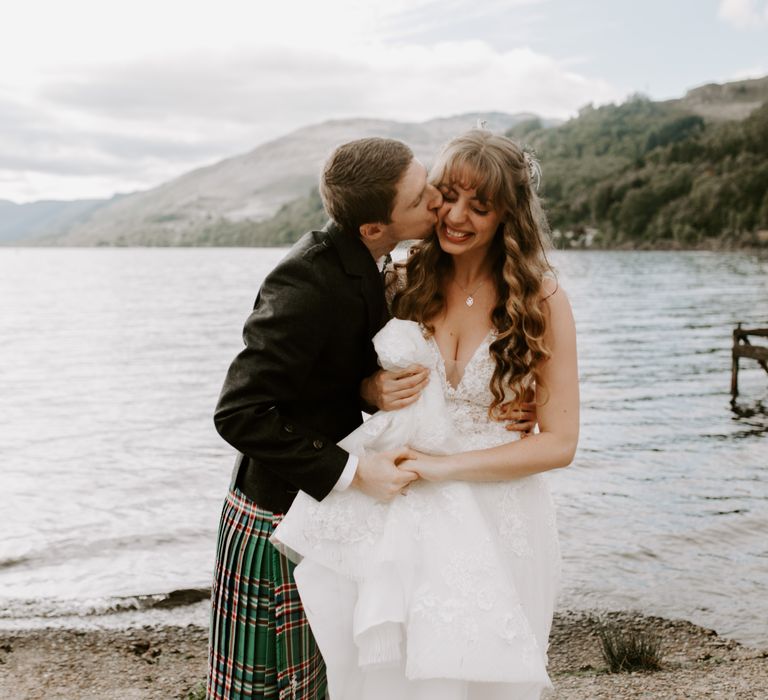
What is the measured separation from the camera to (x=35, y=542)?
11031mm

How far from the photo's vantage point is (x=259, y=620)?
3041 millimetres

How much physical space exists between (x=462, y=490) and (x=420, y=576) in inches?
13.5

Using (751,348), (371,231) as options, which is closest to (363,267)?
(371,231)

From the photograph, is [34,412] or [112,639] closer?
[112,639]

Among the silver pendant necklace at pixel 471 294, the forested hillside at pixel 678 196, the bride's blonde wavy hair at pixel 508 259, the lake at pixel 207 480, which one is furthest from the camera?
the forested hillside at pixel 678 196

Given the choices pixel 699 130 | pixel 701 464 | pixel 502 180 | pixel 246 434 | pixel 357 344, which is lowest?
pixel 701 464

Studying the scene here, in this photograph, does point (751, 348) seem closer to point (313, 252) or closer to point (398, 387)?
point (398, 387)

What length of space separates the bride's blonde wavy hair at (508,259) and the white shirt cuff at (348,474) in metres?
0.65

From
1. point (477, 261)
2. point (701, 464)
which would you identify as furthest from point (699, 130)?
point (477, 261)

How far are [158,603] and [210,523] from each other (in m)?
2.90

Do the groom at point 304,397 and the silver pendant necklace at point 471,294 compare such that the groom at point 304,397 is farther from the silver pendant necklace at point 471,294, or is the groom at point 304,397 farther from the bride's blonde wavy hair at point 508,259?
the silver pendant necklace at point 471,294

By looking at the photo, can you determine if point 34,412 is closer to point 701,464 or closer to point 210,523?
point 210,523

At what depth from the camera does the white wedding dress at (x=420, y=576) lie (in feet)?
9.02

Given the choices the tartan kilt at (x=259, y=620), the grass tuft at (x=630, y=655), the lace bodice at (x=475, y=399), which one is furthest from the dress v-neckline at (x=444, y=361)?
the grass tuft at (x=630, y=655)
